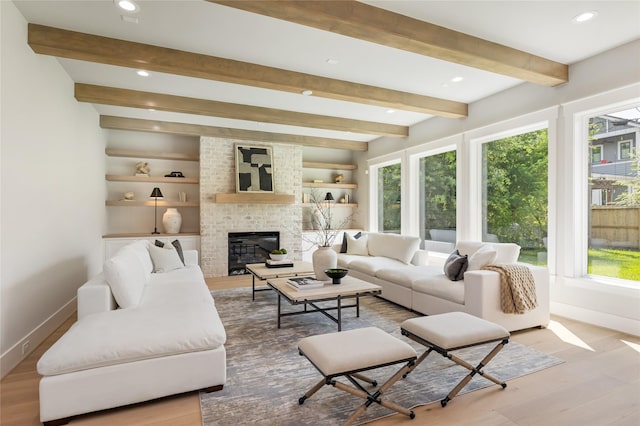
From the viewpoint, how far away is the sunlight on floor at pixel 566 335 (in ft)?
10.0

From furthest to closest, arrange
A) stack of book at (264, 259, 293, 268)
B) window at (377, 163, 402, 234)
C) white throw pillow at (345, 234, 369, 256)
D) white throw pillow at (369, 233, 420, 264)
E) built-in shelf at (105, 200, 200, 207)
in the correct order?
window at (377, 163, 402, 234)
built-in shelf at (105, 200, 200, 207)
white throw pillow at (345, 234, 369, 256)
white throw pillow at (369, 233, 420, 264)
stack of book at (264, 259, 293, 268)

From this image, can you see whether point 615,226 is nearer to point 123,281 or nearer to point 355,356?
point 355,356

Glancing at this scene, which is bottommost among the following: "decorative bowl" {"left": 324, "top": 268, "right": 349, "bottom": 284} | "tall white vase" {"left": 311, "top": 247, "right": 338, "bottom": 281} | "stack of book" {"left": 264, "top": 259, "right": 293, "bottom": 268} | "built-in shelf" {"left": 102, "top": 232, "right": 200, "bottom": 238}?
"stack of book" {"left": 264, "top": 259, "right": 293, "bottom": 268}

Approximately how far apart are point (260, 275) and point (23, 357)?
7.43 ft

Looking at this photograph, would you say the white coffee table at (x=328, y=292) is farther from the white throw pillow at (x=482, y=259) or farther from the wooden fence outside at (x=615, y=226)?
the wooden fence outside at (x=615, y=226)

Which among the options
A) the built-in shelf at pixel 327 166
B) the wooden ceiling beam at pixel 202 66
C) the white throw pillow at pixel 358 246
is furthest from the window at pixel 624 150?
the built-in shelf at pixel 327 166

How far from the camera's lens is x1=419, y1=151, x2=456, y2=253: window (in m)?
5.68

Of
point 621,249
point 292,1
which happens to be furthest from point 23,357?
point 621,249

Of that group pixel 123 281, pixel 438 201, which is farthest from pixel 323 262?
pixel 438 201

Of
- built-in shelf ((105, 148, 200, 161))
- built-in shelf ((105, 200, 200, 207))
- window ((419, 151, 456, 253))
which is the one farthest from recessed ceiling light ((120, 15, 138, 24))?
window ((419, 151, 456, 253))

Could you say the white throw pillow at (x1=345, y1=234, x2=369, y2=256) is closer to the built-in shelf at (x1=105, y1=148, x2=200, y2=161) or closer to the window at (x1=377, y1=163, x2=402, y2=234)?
the window at (x1=377, y1=163, x2=402, y2=234)

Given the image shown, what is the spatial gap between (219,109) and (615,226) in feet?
17.0

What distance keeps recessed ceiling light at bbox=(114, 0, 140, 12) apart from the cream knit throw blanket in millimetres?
3988

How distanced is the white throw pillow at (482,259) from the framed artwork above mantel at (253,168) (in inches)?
165
